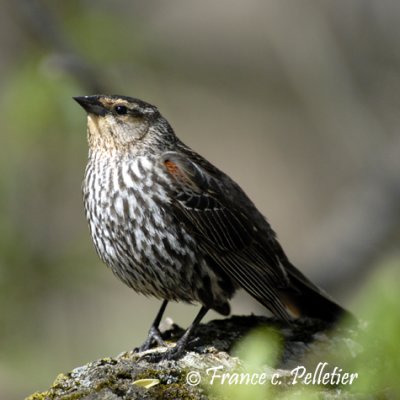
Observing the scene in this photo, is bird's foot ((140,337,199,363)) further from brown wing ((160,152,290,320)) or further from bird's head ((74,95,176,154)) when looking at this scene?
bird's head ((74,95,176,154))

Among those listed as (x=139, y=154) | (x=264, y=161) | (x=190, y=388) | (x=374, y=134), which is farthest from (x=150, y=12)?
(x=190, y=388)

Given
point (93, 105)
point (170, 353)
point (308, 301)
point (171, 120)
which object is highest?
point (171, 120)

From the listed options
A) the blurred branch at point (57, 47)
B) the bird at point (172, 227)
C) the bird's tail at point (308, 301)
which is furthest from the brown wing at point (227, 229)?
the blurred branch at point (57, 47)

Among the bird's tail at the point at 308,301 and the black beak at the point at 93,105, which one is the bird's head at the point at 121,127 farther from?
the bird's tail at the point at 308,301

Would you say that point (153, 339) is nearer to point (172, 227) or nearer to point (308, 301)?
point (172, 227)

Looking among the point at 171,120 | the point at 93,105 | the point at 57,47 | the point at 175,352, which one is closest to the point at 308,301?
the point at 175,352

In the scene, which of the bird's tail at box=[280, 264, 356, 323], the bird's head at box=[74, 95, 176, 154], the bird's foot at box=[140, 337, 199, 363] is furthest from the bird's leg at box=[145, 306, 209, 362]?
the bird's head at box=[74, 95, 176, 154]

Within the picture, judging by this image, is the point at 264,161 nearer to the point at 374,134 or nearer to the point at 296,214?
the point at 296,214
